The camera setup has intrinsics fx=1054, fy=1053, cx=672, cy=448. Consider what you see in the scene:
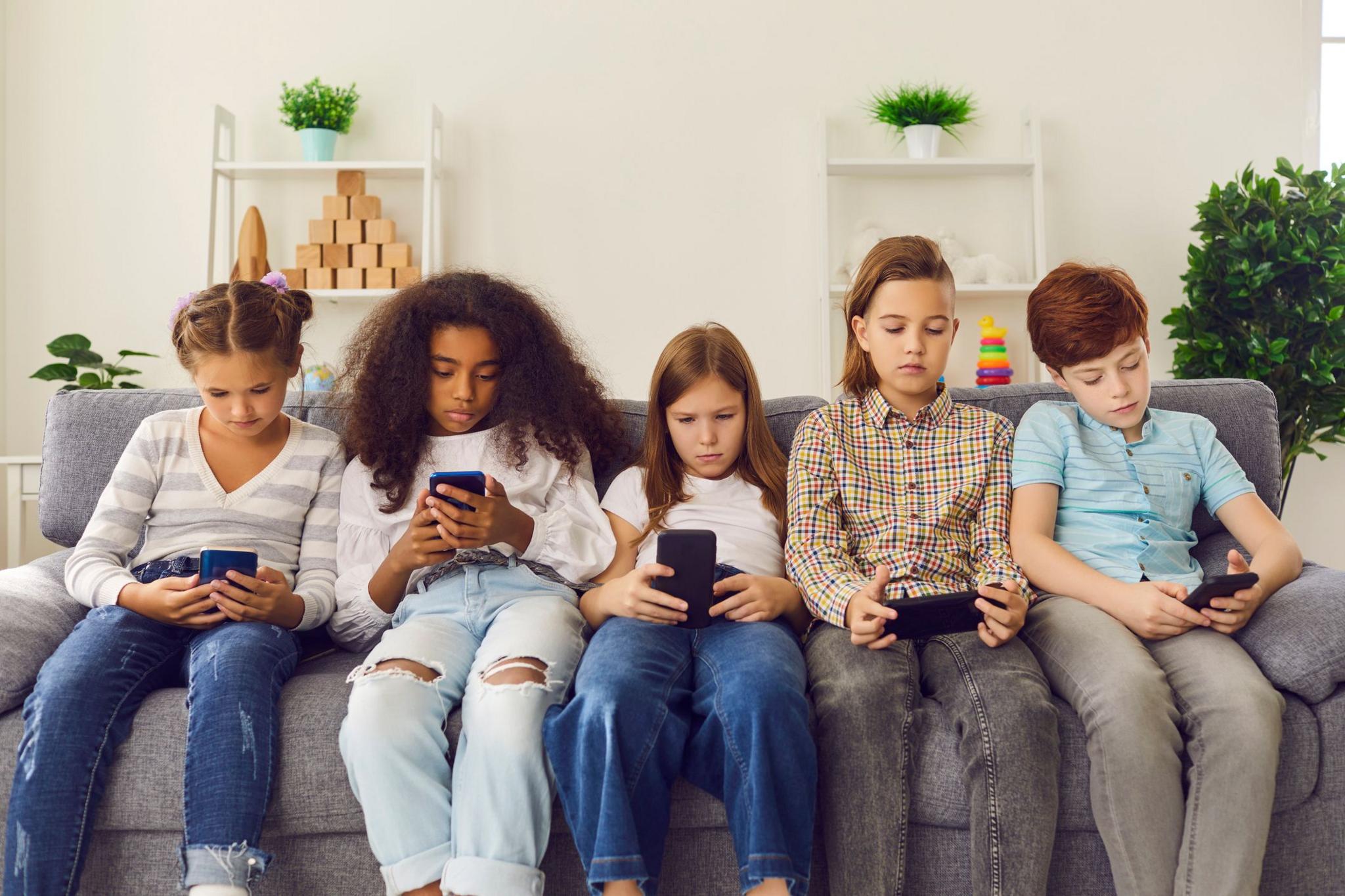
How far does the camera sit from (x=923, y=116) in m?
3.34

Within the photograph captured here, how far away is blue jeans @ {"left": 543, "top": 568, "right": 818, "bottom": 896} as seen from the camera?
4.02ft

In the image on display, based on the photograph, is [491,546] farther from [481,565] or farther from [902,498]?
[902,498]

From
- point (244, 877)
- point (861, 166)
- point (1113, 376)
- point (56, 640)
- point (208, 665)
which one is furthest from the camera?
point (861, 166)

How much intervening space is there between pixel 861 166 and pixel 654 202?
0.68 metres

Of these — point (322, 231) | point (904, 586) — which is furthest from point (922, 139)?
point (904, 586)

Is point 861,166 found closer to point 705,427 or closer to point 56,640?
point 705,427

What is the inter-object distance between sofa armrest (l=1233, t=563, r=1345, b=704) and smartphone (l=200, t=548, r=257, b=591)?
1.42 metres

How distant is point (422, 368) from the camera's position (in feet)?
5.87

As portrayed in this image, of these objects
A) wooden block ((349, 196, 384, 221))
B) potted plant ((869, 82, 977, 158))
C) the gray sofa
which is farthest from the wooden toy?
the gray sofa

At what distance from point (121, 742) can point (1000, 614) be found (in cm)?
117

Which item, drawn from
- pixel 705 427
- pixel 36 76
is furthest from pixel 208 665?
pixel 36 76

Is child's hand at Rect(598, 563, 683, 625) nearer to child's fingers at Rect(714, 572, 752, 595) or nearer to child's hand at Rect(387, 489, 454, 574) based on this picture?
child's fingers at Rect(714, 572, 752, 595)

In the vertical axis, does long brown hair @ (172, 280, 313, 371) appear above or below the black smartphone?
above

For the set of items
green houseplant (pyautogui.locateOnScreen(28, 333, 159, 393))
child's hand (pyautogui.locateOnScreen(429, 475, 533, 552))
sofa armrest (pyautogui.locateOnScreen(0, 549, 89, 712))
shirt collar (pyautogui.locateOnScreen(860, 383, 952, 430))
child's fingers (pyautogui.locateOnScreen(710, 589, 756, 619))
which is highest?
green houseplant (pyautogui.locateOnScreen(28, 333, 159, 393))
